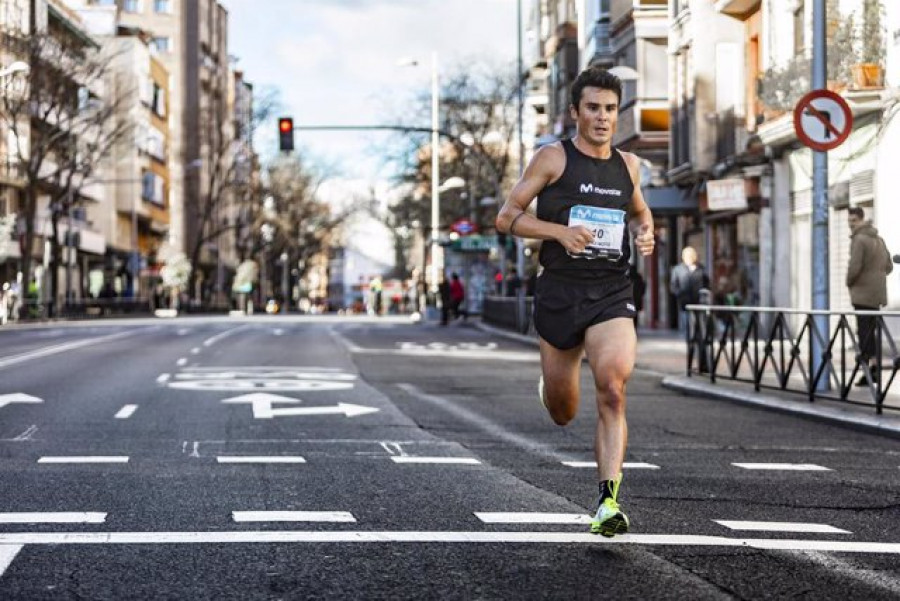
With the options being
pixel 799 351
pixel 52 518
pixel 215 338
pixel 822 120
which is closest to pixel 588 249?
pixel 52 518

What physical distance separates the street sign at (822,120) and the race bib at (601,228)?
9.81m

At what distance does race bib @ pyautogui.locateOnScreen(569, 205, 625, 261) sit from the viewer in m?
7.04

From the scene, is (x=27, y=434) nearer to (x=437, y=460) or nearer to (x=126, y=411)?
(x=126, y=411)

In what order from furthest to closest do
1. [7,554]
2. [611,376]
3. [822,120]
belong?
1. [822,120]
2. [611,376]
3. [7,554]

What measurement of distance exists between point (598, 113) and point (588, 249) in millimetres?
582

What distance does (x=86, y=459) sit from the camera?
10.2 metres

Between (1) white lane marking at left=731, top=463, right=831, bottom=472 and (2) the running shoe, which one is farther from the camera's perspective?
(1) white lane marking at left=731, top=463, right=831, bottom=472

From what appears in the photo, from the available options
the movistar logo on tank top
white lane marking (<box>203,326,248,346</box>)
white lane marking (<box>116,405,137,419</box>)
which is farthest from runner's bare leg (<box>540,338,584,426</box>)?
white lane marking (<box>203,326,248,346</box>)

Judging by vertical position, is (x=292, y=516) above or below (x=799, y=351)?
below

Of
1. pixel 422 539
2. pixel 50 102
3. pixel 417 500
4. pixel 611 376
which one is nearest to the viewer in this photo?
pixel 422 539

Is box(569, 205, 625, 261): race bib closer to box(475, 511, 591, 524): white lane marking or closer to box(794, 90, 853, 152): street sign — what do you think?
box(475, 511, 591, 524): white lane marking

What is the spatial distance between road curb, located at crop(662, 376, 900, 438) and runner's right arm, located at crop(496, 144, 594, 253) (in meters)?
6.41

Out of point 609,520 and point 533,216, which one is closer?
point 609,520

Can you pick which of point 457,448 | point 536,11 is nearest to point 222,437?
point 457,448
